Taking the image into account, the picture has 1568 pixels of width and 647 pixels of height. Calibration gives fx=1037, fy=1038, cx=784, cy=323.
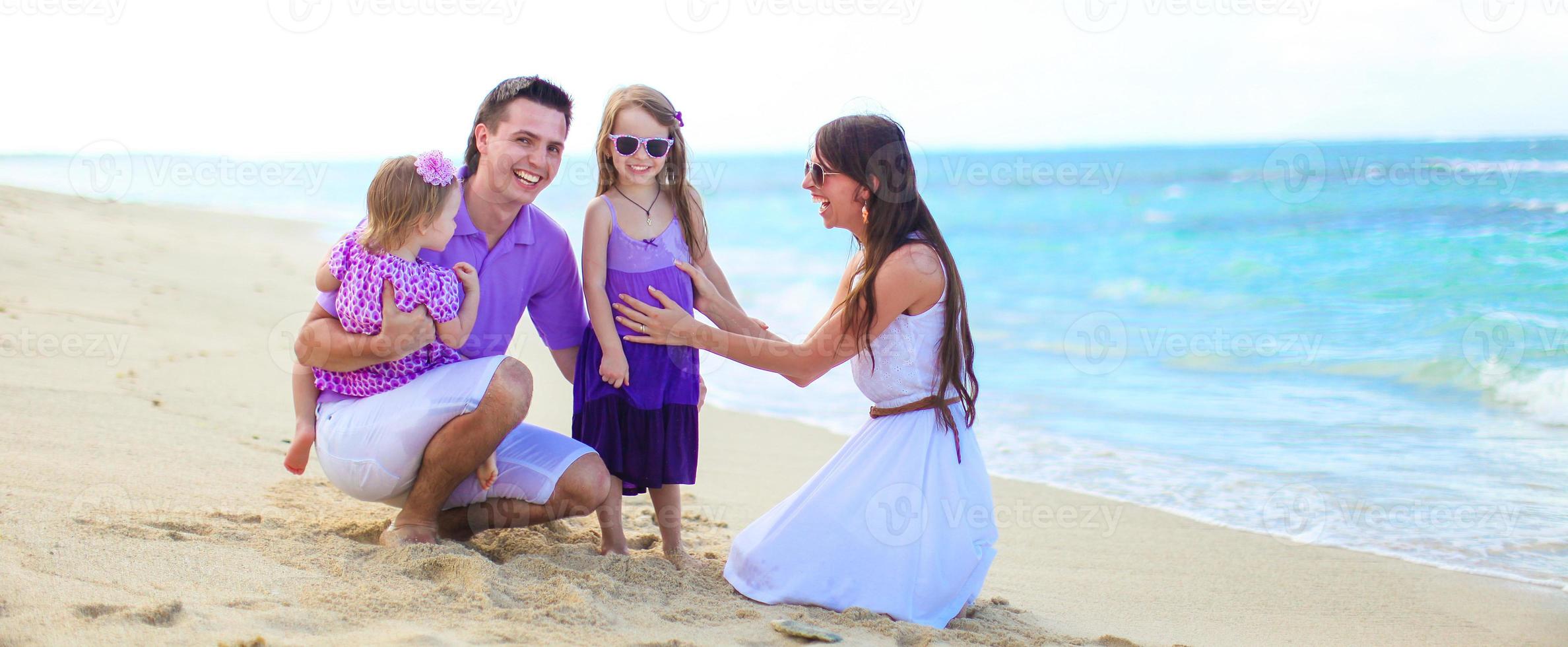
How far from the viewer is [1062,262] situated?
1563 cm

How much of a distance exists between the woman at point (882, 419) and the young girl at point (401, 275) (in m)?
0.53

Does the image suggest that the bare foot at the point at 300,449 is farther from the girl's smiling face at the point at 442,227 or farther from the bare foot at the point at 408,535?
the girl's smiling face at the point at 442,227

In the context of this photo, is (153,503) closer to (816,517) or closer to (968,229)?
(816,517)

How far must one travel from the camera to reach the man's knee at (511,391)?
2.90 metres

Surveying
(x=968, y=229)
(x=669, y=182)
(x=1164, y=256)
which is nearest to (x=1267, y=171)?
(x=968, y=229)

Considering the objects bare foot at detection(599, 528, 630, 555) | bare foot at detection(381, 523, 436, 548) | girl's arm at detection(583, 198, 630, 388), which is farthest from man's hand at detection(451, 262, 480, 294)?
bare foot at detection(599, 528, 630, 555)

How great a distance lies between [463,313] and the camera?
3.01m

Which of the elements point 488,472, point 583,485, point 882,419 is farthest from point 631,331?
point 882,419

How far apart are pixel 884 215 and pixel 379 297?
1.45 metres

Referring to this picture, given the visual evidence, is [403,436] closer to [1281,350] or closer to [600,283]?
[600,283]

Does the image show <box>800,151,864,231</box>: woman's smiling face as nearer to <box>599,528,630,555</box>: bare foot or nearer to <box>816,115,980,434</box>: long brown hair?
<box>816,115,980,434</box>: long brown hair

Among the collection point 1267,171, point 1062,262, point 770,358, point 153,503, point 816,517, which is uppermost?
point 1267,171

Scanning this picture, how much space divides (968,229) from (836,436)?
15283 millimetres

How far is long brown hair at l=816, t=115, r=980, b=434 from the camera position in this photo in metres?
3.03
